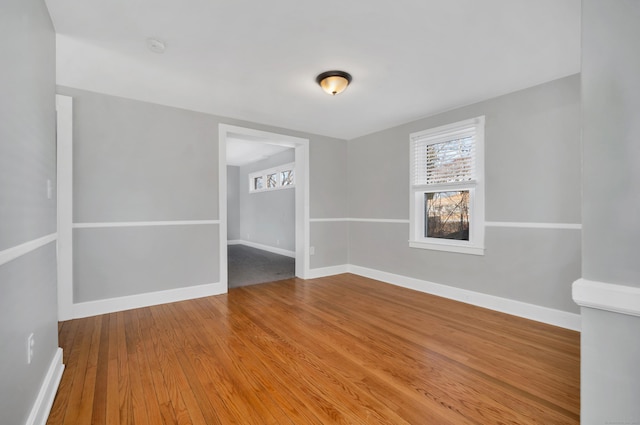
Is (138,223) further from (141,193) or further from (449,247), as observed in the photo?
(449,247)

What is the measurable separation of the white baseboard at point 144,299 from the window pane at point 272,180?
385 cm

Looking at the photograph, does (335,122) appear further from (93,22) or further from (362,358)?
(362,358)

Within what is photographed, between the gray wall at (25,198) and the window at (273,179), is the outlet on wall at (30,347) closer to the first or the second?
the gray wall at (25,198)

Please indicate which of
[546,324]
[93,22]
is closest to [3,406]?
[93,22]

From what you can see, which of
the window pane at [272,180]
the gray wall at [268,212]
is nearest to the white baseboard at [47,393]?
the gray wall at [268,212]

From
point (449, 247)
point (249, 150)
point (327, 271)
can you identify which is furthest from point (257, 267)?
point (449, 247)

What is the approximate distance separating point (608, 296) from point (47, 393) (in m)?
2.86

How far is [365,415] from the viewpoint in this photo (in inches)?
59.8

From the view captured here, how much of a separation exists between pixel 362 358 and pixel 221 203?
2673 millimetres

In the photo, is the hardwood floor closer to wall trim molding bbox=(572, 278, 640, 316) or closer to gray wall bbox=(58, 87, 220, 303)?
gray wall bbox=(58, 87, 220, 303)

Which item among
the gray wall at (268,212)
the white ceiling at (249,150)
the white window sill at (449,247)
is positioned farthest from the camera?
the gray wall at (268,212)

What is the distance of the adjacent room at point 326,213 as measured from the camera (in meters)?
1.20

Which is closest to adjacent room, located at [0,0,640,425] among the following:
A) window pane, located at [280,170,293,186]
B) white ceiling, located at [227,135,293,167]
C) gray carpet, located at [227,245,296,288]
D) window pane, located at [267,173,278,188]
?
gray carpet, located at [227,245,296,288]

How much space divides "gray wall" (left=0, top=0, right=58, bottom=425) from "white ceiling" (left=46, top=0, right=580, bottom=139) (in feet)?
1.70
